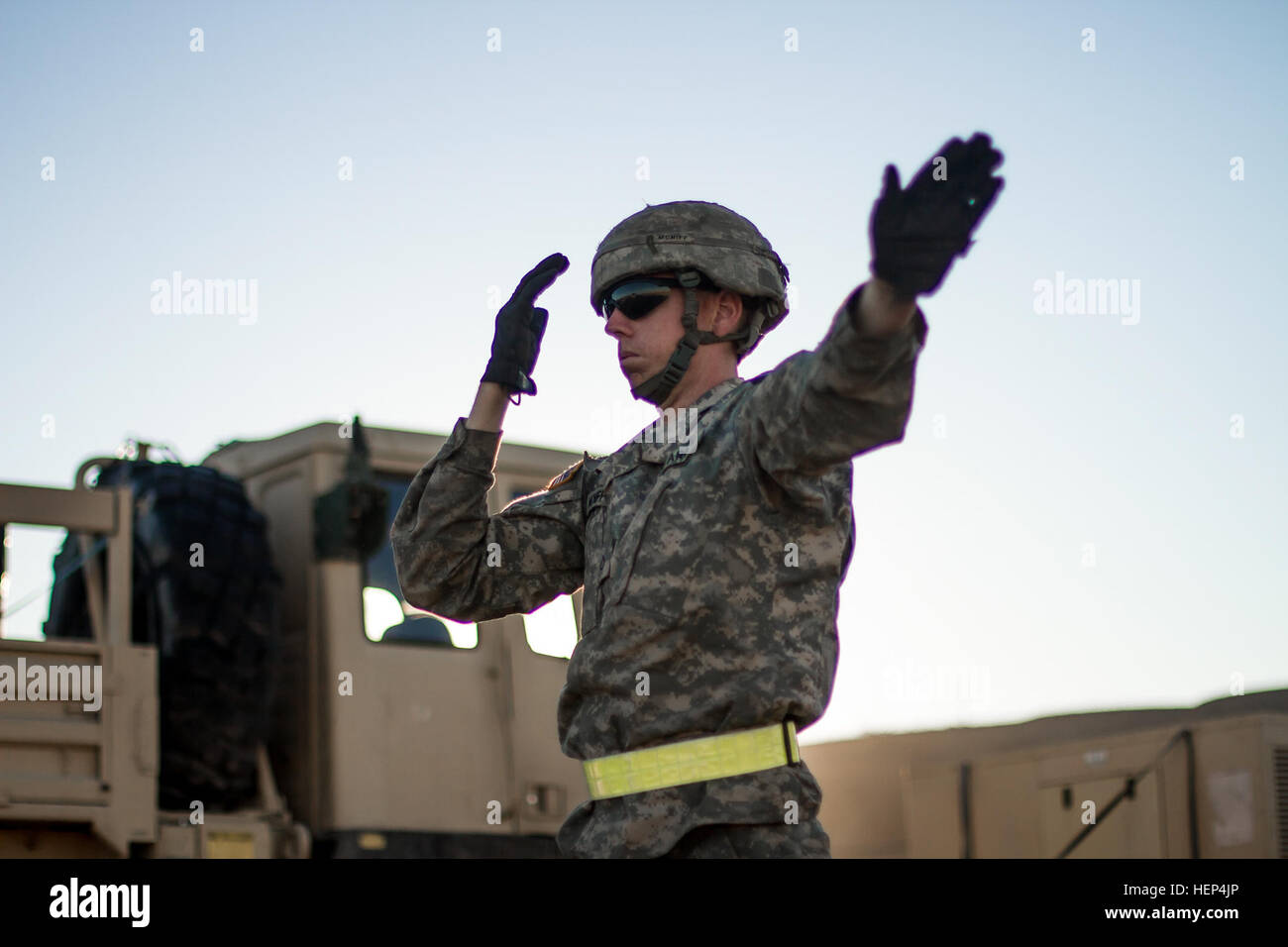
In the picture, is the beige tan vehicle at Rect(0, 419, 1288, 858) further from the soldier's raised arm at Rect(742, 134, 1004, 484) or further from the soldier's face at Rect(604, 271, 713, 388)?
the soldier's raised arm at Rect(742, 134, 1004, 484)

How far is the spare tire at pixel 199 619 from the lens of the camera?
6.82m

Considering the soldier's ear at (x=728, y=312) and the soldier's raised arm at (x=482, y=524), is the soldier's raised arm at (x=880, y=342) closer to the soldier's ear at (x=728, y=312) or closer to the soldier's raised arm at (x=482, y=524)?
the soldier's ear at (x=728, y=312)

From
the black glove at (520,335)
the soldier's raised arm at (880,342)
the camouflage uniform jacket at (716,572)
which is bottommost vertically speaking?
the camouflage uniform jacket at (716,572)

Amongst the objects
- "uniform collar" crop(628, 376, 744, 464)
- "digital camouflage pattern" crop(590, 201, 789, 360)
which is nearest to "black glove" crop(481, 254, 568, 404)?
"digital camouflage pattern" crop(590, 201, 789, 360)

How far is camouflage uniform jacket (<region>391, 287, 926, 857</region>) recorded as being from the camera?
306 centimetres

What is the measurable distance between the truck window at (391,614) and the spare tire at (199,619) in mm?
439

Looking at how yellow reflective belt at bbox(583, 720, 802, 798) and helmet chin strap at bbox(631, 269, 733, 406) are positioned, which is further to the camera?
helmet chin strap at bbox(631, 269, 733, 406)

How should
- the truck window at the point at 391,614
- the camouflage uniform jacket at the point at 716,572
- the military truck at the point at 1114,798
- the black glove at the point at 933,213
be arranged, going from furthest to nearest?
the truck window at the point at 391,614 → the military truck at the point at 1114,798 → the camouflage uniform jacket at the point at 716,572 → the black glove at the point at 933,213

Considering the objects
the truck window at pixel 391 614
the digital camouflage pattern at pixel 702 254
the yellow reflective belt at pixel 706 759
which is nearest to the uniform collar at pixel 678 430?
the digital camouflage pattern at pixel 702 254

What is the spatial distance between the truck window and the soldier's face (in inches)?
155
